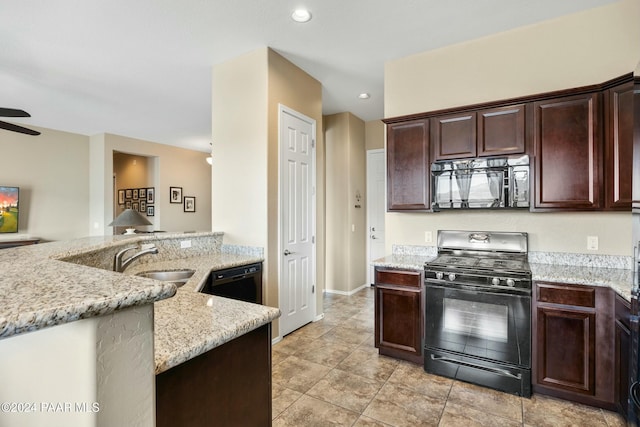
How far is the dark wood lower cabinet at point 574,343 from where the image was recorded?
2.14 meters

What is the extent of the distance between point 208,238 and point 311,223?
1.19 m

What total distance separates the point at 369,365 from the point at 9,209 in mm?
6198

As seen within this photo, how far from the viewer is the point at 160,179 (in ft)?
23.6

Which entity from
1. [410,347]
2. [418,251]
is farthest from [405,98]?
[410,347]

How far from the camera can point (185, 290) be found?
6.03 feet

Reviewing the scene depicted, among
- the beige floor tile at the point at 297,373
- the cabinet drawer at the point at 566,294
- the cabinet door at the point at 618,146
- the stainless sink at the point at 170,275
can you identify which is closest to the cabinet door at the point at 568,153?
the cabinet door at the point at 618,146

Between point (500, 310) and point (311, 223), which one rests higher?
point (311, 223)

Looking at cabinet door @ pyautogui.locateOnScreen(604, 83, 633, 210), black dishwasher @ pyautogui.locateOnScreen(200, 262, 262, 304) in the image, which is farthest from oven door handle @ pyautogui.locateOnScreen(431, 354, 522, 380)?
black dishwasher @ pyautogui.locateOnScreen(200, 262, 262, 304)

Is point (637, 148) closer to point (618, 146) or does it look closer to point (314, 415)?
point (618, 146)

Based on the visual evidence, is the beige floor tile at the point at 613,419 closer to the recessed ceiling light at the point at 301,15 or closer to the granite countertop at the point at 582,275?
the granite countertop at the point at 582,275

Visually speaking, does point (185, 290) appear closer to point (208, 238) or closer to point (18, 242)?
point (208, 238)

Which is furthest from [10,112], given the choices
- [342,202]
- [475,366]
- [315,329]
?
[475,366]

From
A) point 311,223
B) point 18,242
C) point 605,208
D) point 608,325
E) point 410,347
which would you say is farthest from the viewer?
point 18,242

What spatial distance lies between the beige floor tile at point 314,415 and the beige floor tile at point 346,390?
0.22ft
